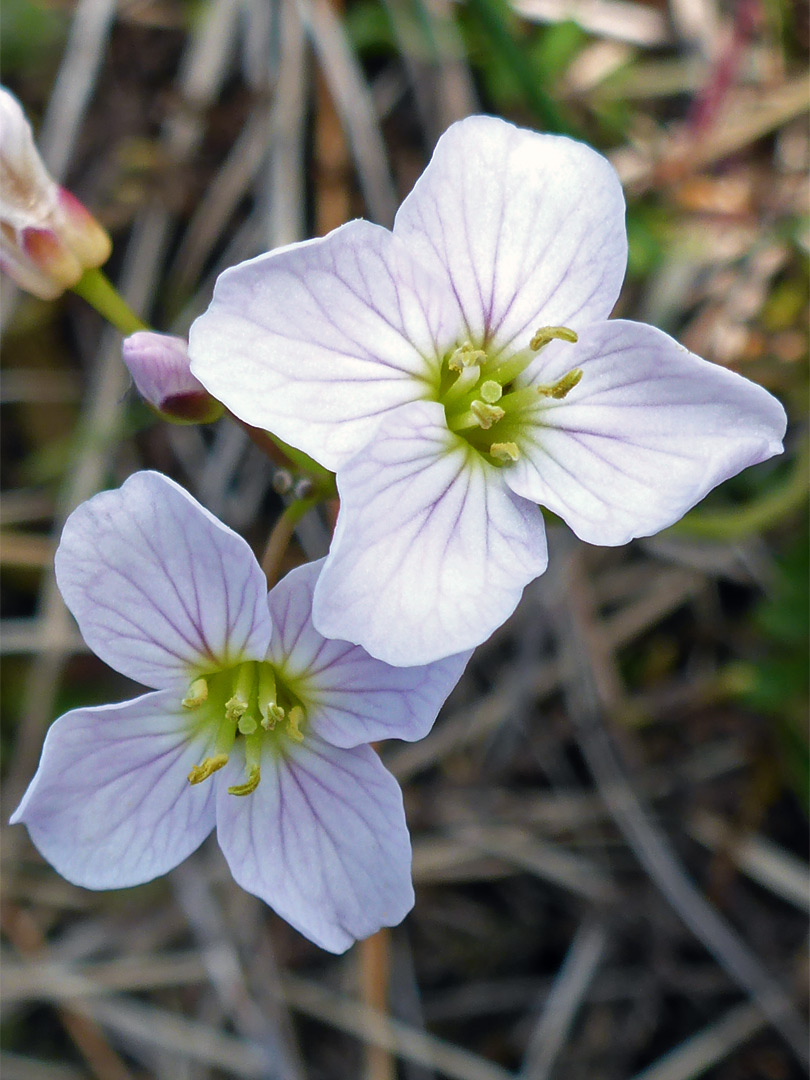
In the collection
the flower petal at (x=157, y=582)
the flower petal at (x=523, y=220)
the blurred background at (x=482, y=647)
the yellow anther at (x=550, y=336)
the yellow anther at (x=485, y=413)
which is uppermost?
the flower petal at (x=523, y=220)

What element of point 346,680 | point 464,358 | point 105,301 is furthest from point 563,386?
point 105,301

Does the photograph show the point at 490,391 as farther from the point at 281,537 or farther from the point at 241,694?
the point at 241,694

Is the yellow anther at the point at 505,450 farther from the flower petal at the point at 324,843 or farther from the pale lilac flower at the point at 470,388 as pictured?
the flower petal at the point at 324,843

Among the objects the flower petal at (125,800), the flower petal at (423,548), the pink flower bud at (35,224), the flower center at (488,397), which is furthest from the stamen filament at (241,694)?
the pink flower bud at (35,224)

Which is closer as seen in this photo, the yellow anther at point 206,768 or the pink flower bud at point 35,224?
the yellow anther at point 206,768

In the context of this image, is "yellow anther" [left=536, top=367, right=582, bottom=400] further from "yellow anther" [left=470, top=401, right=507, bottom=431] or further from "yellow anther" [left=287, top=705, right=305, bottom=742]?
"yellow anther" [left=287, top=705, right=305, bottom=742]

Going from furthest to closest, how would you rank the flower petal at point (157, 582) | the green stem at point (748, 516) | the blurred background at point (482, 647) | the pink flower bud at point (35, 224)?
the blurred background at point (482, 647) < the green stem at point (748, 516) < the pink flower bud at point (35, 224) < the flower petal at point (157, 582)

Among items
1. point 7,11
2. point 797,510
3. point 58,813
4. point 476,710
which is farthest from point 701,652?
point 7,11
